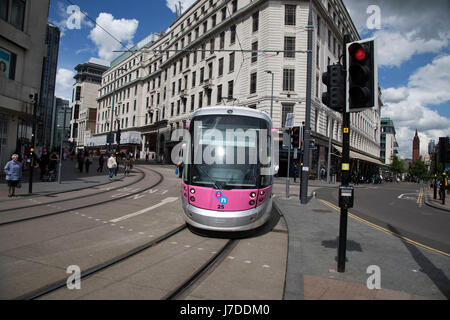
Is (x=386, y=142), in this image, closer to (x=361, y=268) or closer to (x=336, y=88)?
(x=361, y=268)

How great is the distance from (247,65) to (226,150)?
28.6 metres

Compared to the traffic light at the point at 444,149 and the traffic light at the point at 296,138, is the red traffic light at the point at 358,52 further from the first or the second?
the traffic light at the point at 444,149

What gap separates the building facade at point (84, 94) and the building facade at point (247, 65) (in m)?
43.5

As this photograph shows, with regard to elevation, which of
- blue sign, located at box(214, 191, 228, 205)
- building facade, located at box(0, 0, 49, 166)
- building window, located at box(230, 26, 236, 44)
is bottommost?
blue sign, located at box(214, 191, 228, 205)

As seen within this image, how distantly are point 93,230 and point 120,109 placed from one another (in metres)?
68.1

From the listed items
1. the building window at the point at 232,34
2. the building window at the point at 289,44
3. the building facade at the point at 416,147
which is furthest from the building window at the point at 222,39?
the building facade at the point at 416,147

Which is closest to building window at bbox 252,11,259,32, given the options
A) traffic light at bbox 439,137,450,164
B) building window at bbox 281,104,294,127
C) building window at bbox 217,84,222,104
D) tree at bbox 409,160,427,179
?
building window at bbox 217,84,222,104

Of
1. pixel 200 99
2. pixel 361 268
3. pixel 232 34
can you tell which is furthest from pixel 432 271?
pixel 200 99

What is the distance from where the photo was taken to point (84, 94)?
9262 centimetres

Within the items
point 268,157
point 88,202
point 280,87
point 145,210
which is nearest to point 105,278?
point 268,157

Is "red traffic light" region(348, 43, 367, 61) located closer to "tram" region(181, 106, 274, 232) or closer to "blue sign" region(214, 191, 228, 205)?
"tram" region(181, 106, 274, 232)

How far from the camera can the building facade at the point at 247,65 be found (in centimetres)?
3016

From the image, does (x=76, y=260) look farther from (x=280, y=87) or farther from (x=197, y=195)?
(x=280, y=87)

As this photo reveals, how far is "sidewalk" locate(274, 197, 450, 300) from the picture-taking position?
3.69m
